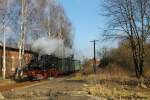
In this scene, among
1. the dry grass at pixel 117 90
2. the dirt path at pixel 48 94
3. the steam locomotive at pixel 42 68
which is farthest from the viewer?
the steam locomotive at pixel 42 68

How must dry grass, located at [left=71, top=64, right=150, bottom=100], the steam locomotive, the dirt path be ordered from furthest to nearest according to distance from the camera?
the steam locomotive
dry grass, located at [left=71, top=64, right=150, bottom=100]
the dirt path

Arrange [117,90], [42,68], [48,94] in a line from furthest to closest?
[42,68], [117,90], [48,94]

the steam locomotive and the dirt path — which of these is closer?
the dirt path

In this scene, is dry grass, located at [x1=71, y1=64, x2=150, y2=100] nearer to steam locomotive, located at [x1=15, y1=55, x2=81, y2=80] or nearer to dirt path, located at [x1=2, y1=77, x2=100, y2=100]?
dirt path, located at [x1=2, y1=77, x2=100, y2=100]

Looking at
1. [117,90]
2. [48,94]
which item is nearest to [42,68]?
[117,90]

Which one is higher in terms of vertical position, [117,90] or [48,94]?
[48,94]

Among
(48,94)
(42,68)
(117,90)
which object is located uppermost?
(42,68)

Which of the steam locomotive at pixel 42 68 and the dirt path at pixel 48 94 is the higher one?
the steam locomotive at pixel 42 68

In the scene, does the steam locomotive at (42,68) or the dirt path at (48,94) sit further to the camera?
the steam locomotive at (42,68)

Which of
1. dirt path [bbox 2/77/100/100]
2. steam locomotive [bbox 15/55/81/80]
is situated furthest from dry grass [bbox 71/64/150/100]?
steam locomotive [bbox 15/55/81/80]

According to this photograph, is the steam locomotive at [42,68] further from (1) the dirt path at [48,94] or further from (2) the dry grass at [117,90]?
(1) the dirt path at [48,94]

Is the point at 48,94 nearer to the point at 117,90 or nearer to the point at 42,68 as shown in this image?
the point at 117,90

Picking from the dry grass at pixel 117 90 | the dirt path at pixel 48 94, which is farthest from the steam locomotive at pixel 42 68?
the dirt path at pixel 48 94

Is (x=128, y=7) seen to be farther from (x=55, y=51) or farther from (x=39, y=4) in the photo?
(x=55, y=51)
